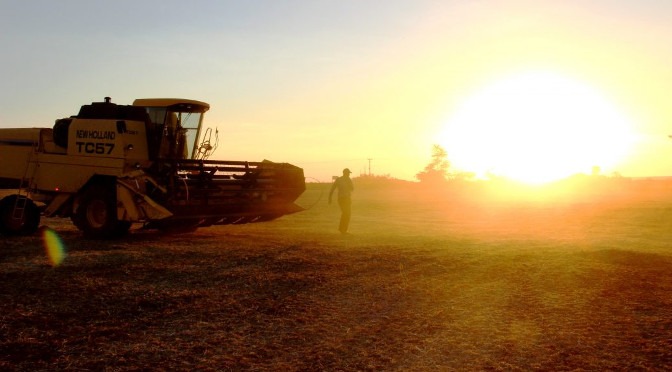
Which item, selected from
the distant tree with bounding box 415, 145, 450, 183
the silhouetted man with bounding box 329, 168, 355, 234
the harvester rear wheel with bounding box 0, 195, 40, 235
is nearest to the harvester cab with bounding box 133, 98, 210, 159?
the harvester rear wheel with bounding box 0, 195, 40, 235

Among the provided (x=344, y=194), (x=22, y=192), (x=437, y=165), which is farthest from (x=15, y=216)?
(x=437, y=165)

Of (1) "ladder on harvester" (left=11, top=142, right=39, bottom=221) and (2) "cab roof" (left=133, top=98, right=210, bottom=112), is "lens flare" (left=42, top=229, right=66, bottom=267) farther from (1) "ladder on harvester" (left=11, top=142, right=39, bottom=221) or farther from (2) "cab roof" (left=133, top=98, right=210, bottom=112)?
(2) "cab roof" (left=133, top=98, right=210, bottom=112)

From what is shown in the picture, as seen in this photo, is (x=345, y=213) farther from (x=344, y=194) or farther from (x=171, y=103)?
(x=171, y=103)

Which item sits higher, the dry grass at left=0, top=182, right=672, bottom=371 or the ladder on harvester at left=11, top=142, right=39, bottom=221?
the ladder on harvester at left=11, top=142, right=39, bottom=221

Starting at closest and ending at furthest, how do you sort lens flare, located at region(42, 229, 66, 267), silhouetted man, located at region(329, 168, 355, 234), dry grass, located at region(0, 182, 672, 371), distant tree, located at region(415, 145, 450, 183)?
dry grass, located at region(0, 182, 672, 371) < lens flare, located at region(42, 229, 66, 267) < silhouetted man, located at region(329, 168, 355, 234) < distant tree, located at region(415, 145, 450, 183)

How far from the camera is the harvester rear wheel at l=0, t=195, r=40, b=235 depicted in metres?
15.0

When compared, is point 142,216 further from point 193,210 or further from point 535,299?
point 535,299

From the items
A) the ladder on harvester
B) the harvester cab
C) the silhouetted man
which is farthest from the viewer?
the silhouetted man

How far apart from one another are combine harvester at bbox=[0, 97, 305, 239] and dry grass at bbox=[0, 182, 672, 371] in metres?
1.11

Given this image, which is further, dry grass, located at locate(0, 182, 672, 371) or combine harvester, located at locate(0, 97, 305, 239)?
combine harvester, located at locate(0, 97, 305, 239)

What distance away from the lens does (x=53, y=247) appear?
12672mm

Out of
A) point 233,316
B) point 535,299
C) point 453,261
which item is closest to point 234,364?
point 233,316

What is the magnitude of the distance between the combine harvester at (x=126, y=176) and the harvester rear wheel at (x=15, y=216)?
0.08ft

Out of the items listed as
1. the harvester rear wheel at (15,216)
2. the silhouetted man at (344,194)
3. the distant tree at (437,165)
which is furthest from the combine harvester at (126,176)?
the distant tree at (437,165)
